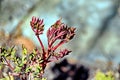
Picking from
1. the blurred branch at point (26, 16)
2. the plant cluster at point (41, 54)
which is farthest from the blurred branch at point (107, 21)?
the plant cluster at point (41, 54)

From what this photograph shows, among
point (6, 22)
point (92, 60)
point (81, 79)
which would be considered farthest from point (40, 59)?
point (6, 22)

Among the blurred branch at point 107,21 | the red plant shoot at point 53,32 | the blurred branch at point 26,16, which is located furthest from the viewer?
the blurred branch at point 107,21

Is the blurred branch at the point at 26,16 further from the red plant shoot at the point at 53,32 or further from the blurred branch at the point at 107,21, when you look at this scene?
the red plant shoot at the point at 53,32

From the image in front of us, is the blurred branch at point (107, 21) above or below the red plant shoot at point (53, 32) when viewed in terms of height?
above

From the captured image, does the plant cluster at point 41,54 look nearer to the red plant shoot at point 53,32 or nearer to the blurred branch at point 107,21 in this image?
the red plant shoot at point 53,32

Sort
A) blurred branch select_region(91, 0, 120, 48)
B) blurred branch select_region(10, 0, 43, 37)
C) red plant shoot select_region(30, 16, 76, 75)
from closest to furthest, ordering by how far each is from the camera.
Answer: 1. red plant shoot select_region(30, 16, 76, 75)
2. blurred branch select_region(10, 0, 43, 37)
3. blurred branch select_region(91, 0, 120, 48)

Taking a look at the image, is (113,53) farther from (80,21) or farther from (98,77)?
(98,77)

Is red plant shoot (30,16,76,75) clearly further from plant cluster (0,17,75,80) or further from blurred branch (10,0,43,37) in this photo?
blurred branch (10,0,43,37)

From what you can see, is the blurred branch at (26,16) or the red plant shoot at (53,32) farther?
the blurred branch at (26,16)

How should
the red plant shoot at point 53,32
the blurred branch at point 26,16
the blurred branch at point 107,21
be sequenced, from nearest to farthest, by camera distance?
the red plant shoot at point 53,32 → the blurred branch at point 26,16 → the blurred branch at point 107,21

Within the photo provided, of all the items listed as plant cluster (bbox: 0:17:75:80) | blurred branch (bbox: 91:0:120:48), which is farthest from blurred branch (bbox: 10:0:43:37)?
plant cluster (bbox: 0:17:75:80)

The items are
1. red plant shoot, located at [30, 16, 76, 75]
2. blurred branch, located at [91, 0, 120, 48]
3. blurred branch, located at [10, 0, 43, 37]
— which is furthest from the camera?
blurred branch, located at [91, 0, 120, 48]

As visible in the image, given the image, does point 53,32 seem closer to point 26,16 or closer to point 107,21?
point 26,16
